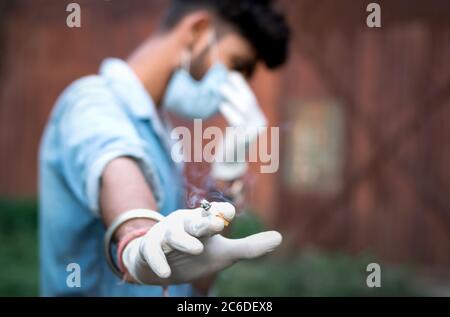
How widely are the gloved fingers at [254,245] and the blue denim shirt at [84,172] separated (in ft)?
1.35

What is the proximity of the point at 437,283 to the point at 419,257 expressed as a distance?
335 mm

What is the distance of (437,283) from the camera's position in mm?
5215

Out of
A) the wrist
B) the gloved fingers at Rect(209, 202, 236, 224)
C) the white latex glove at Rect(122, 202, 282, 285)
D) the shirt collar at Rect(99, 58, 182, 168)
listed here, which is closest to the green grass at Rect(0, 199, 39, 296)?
the shirt collar at Rect(99, 58, 182, 168)

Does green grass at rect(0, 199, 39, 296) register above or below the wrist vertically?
above

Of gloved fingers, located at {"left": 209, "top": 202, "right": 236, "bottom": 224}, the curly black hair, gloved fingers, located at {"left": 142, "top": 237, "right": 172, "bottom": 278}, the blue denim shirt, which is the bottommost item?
gloved fingers, located at {"left": 142, "top": 237, "right": 172, "bottom": 278}

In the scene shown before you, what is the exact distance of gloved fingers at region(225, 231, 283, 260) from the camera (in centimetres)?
112

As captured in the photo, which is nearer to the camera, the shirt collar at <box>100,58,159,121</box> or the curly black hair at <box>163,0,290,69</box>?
the shirt collar at <box>100,58,159,121</box>

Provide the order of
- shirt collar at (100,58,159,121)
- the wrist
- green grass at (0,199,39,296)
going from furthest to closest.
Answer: green grass at (0,199,39,296)
shirt collar at (100,58,159,121)
the wrist

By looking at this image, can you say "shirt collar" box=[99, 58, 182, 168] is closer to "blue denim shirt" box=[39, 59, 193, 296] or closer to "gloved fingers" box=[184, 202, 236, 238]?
"blue denim shirt" box=[39, 59, 193, 296]

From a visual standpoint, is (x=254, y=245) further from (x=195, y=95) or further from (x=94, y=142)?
(x=195, y=95)

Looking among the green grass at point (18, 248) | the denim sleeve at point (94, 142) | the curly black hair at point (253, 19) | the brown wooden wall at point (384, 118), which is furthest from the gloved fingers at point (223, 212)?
the brown wooden wall at point (384, 118)

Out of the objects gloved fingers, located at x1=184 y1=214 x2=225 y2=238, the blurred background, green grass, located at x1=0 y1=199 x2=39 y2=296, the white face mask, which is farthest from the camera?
the blurred background

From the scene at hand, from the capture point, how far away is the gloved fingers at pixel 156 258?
1.11m

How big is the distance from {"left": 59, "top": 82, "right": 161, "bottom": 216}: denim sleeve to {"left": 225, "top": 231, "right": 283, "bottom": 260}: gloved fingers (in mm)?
387
